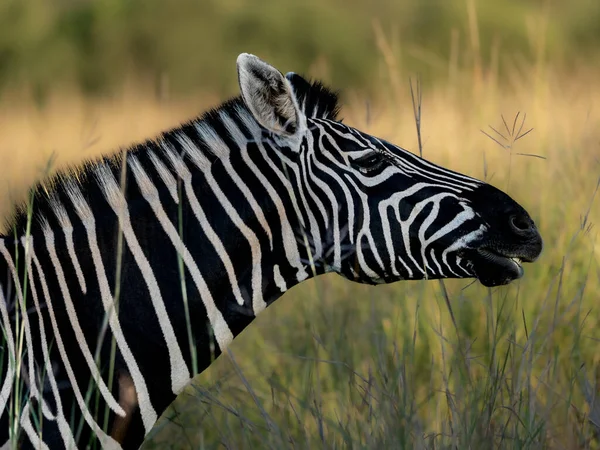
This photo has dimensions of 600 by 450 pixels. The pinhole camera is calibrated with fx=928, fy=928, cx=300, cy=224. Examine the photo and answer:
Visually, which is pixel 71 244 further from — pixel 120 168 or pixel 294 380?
pixel 294 380

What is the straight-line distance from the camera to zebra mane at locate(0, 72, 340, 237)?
3322 millimetres

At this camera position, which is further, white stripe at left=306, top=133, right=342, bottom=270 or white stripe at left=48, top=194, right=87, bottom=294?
white stripe at left=306, top=133, right=342, bottom=270

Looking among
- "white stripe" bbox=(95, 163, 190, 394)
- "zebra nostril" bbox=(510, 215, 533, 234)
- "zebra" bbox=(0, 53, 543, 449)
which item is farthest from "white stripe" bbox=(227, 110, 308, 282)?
"zebra nostril" bbox=(510, 215, 533, 234)

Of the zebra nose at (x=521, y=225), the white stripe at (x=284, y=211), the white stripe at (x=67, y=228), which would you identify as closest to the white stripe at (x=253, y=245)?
the white stripe at (x=284, y=211)

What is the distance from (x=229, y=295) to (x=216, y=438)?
56.3 inches

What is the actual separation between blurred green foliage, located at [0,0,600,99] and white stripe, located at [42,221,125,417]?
18685 mm

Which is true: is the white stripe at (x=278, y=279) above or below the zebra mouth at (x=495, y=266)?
above

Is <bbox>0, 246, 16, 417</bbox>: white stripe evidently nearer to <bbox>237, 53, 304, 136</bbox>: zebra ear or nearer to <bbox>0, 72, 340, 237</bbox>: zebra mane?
<bbox>0, 72, 340, 237</bbox>: zebra mane

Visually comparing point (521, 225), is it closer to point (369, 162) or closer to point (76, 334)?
point (369, 162)

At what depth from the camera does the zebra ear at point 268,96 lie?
3.29 metres

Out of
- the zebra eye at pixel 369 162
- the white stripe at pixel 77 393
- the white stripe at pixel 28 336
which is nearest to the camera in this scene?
the white stripe at pixel 28 336

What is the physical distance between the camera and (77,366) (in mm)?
3104

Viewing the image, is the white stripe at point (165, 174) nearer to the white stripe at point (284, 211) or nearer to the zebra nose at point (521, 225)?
the white stripe at point (284, 211)

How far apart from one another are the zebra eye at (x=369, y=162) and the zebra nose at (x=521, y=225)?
52cm
